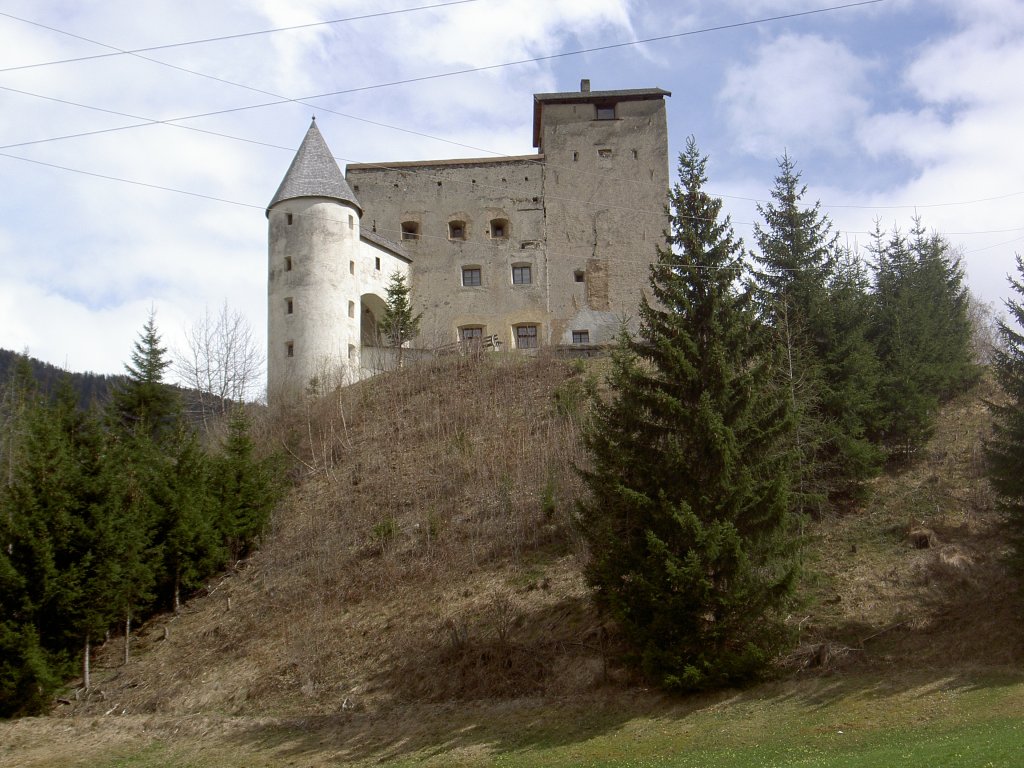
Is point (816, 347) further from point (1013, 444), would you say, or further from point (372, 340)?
point (372, 340)

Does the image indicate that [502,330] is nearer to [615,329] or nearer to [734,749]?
[615,329]

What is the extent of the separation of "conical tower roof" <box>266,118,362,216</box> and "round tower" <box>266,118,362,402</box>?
0.12 ft

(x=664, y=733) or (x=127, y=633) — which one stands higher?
(x=127, y=633)

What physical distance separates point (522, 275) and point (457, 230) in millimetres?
3556

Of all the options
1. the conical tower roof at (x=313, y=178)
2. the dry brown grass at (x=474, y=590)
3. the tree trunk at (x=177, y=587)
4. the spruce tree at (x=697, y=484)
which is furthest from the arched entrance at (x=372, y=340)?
the spruce tree at (x=697, y=484)

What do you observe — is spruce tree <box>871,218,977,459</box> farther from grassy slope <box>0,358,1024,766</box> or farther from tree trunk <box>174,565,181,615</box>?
tree trunk <box>174,565,181,615</box>

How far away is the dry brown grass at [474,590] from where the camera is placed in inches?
689

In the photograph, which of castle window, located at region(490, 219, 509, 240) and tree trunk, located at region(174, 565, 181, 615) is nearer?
tree trunk, located at region(174, 565, 181, 615)

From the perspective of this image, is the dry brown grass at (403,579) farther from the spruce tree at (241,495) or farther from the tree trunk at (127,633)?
the spruce tree at (241,495)

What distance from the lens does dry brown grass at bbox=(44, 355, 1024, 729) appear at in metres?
17.5

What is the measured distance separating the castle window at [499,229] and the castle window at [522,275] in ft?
4.91

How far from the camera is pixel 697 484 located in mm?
16625

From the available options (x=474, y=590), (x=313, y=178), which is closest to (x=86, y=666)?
(x=474, y=590)

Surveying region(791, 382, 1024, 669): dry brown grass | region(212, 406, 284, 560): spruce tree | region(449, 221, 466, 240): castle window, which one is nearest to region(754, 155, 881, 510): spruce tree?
region(791, 382, 1024, 669): dry brown grass
